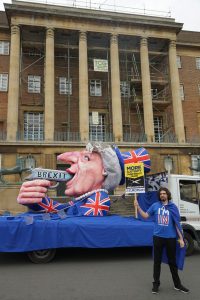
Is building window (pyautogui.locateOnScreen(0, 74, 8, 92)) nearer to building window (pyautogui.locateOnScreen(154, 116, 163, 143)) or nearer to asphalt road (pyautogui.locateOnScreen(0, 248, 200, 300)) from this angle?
building window (pyautogui.locateOnScreen(154, 116, 163, 143))

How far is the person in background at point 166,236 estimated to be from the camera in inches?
224

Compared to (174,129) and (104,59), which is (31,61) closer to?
(104,59)

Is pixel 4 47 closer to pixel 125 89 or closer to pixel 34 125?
pixel 34 125

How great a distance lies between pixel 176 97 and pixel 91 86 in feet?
31.4

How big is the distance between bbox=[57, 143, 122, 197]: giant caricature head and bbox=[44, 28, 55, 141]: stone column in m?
16.9

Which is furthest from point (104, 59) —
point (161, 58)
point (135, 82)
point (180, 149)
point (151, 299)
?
point (151, 299)

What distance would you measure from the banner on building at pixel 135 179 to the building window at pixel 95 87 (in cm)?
2537

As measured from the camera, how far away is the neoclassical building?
29.3 m

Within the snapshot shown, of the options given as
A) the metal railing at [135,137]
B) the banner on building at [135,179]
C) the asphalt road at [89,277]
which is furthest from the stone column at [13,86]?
the banner on building at [135,179]

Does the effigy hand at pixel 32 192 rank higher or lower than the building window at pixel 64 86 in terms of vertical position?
lower

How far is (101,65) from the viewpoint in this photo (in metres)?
32.5

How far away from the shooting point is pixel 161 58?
36250 mm

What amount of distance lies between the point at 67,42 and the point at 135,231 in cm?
2912

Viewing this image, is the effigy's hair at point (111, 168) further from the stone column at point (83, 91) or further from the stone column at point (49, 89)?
the stone column at point (83, 91)
